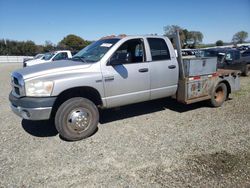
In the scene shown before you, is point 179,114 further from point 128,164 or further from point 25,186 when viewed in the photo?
point 25,186

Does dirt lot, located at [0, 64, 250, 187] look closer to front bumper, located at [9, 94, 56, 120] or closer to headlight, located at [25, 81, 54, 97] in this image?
front bumper, located at [9, 94, 56, 120]

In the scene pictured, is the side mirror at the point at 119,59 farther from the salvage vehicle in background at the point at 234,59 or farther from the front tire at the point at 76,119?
the salvage vehicle in background at the point at 234,59

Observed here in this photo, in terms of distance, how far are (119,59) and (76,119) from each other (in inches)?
60.8

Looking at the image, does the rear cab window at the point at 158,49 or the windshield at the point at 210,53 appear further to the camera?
the windshield at the point at 210,53

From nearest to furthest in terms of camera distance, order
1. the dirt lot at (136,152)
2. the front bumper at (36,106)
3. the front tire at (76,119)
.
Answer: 1. the dirt lot at (136,152)
2. the front bumper at (36,106)
3. the front tire at (76,119)

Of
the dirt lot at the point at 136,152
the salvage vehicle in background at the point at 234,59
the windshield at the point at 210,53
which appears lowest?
the dirt lot at the point at 136,152

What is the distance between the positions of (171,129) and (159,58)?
5.61 ft

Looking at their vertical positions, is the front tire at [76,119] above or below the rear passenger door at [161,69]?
below

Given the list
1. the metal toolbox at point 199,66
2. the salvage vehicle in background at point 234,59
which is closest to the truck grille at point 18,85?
the metal toolbox at point 199,66

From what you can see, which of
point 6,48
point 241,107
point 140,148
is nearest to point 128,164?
point 140,148

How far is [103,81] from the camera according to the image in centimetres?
466

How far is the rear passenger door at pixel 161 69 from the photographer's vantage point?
5.39 meters

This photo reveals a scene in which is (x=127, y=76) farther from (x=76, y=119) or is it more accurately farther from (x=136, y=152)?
(x=136, y=152)

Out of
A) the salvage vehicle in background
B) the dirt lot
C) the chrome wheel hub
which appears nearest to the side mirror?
the chrome wheel hub
